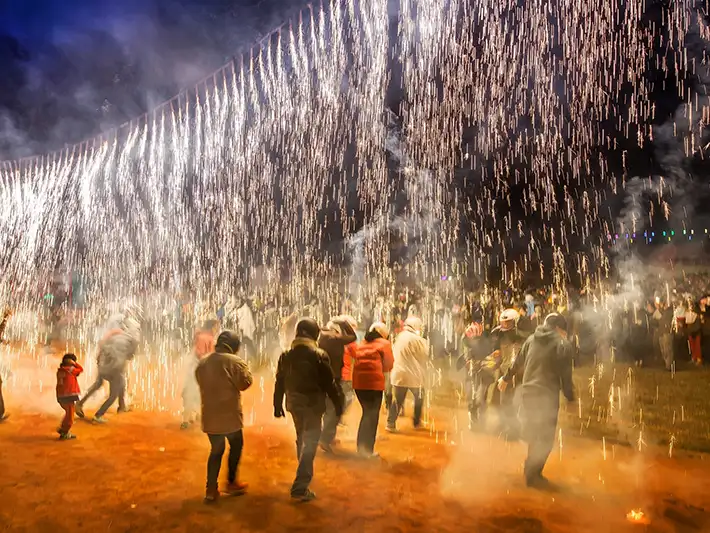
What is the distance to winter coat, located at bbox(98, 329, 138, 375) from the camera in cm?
884

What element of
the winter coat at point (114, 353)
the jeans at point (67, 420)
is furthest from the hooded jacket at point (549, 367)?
the winter coat at point (114, 353)

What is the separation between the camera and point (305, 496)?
513 centimetres

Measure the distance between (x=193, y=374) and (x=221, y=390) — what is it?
3421mm

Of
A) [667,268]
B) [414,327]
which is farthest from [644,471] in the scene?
[667,268]

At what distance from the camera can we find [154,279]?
164 feet

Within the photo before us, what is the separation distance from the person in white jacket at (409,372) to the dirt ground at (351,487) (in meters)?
0.46

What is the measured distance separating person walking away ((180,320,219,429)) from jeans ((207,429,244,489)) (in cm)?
301

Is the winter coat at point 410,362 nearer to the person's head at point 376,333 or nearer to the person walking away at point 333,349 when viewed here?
the person's head at point 376,333

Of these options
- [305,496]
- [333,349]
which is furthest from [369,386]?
[305,496]

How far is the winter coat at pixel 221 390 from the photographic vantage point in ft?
16.6

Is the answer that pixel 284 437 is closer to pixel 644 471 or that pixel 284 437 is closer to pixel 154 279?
pixel 644 471

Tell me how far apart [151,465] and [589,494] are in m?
4.80

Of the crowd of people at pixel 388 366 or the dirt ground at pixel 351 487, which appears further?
the crowd of people at pixel 388 366

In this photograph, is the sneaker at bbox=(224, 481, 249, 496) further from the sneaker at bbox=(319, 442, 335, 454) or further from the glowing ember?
the glowing ember
